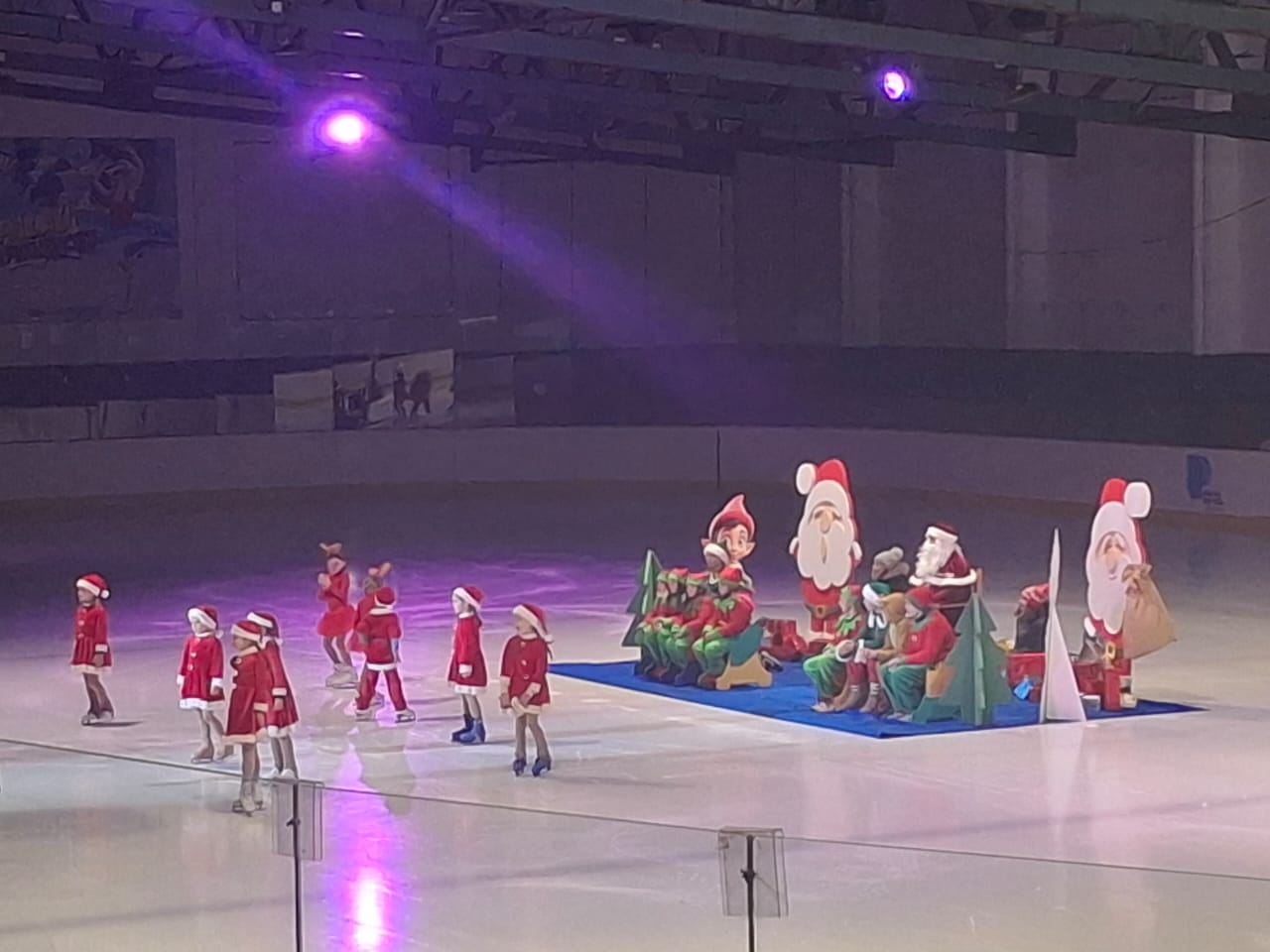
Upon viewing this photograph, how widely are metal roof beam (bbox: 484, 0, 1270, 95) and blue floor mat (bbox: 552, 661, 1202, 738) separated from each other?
14.4 ft

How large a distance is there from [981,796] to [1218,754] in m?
1.58

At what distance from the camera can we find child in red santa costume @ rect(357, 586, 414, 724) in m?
11.5

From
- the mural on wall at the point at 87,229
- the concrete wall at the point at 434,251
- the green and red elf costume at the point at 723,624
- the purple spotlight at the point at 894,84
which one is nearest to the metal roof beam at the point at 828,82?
the purple spotlight at the point at 894,84

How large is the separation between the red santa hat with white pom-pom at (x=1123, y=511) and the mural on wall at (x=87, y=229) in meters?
17.6

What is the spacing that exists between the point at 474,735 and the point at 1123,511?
3608 mm

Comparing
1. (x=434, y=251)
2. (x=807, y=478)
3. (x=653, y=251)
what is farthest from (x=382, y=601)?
(x=653, y=251)

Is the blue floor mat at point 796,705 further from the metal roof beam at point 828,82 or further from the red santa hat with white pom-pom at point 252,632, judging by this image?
the metal roof beam at point 828,82

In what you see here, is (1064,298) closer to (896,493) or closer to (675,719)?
(896,493)

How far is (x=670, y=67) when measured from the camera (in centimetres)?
1900

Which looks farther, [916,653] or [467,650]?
[916,653]

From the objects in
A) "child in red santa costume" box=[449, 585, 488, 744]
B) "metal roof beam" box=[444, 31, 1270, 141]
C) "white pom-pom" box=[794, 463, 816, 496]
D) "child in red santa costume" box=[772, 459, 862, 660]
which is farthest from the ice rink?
"metal roof beam" box=[444, 31, 1270, 141]

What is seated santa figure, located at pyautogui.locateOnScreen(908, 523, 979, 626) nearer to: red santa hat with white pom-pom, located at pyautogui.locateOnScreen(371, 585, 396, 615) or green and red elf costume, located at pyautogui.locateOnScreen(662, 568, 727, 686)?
green and red elf costume, located at pyautogui.locateOnScreen(662, 568, 727, 686)

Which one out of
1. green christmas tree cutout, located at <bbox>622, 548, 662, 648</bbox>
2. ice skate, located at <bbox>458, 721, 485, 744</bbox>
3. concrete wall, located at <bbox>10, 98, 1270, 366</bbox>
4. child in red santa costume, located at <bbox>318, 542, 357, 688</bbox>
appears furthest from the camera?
concrete wall, located at <bbox>10, 98, 1270, 366</bbox>

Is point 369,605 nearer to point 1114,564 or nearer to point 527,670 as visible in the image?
point 527,670
